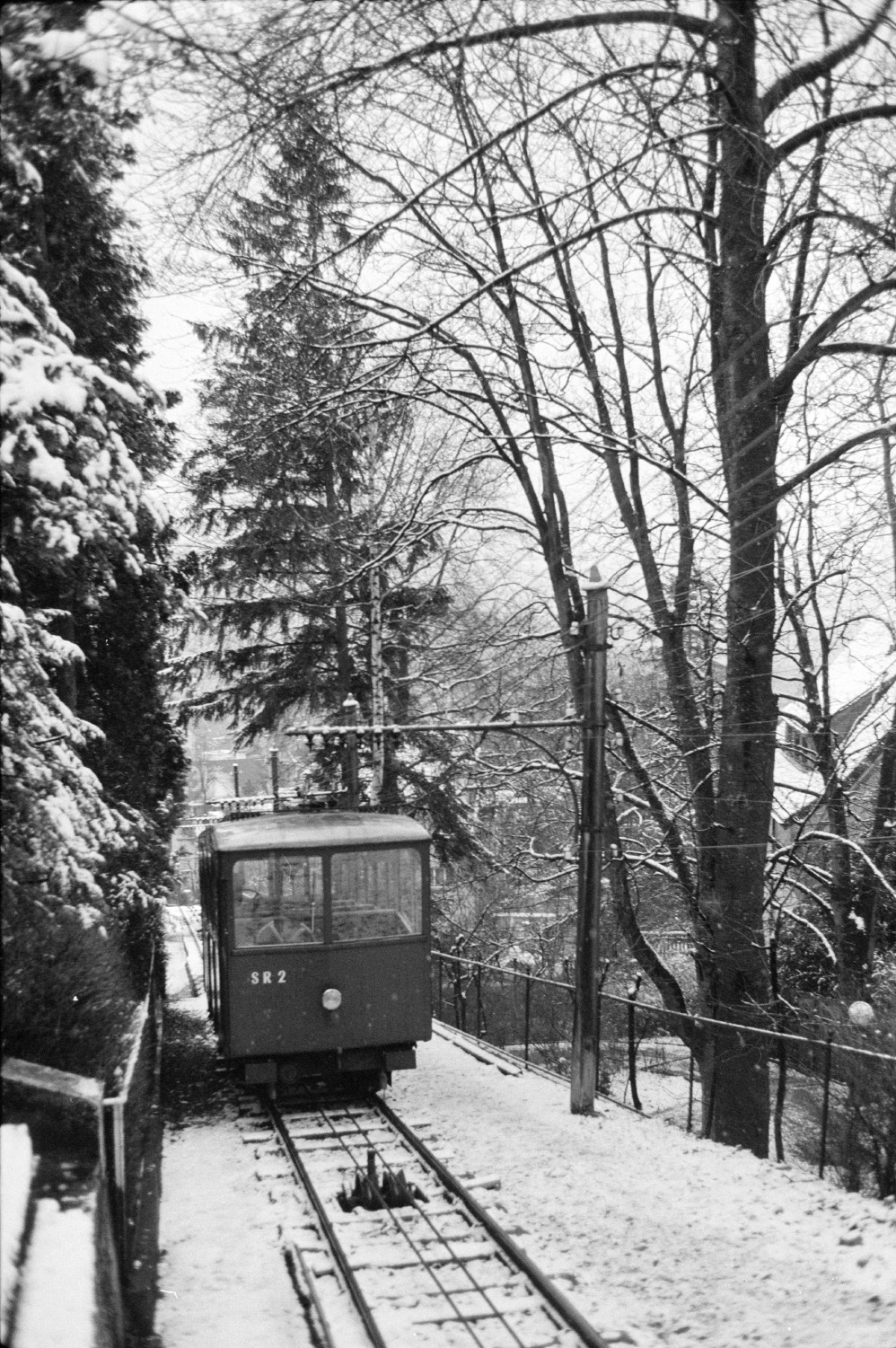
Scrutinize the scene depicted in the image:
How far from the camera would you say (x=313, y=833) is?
12.2 m

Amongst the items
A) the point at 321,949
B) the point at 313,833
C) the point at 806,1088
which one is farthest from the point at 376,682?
the point at 806,1088

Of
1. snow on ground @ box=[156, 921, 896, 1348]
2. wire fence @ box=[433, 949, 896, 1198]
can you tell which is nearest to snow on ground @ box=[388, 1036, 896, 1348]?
snow on ground @ box=[156, 921, 896, 1348]

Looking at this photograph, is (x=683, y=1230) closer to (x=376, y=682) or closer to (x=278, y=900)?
(x=278, y=900)

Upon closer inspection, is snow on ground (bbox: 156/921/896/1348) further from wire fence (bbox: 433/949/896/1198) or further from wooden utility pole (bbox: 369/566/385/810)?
wooden utility pole (bbox: 369/566/385/810)

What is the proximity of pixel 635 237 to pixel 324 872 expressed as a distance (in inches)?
272

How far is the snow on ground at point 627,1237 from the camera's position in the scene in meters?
6.21

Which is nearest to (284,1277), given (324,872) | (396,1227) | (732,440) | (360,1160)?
(396,1227)

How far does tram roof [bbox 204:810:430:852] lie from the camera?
12.0 m

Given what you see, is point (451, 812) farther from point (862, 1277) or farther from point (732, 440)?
point (862, 1277)

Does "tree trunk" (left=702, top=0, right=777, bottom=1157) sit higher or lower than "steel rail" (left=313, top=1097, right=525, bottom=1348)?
higher

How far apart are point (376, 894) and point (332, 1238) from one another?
497 centimetres

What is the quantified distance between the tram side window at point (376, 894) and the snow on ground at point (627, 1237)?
1952 millimetres

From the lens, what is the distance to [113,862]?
16844 mm

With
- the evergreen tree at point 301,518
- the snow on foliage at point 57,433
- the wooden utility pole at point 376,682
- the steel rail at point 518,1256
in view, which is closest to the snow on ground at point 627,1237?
the steel rail at point 518,1256
